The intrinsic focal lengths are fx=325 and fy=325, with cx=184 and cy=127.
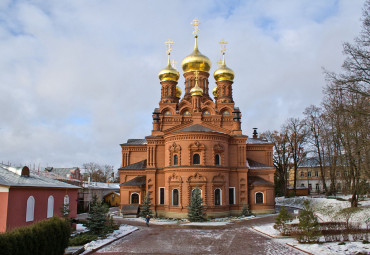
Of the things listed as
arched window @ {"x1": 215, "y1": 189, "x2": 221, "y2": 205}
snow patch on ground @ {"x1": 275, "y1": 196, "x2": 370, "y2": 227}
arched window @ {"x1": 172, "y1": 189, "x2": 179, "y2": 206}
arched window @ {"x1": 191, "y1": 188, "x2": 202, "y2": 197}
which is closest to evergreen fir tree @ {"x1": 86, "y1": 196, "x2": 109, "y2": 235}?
arched window @ {"x1": 191, "y1": 188, "x2": 202, "y2": 197}

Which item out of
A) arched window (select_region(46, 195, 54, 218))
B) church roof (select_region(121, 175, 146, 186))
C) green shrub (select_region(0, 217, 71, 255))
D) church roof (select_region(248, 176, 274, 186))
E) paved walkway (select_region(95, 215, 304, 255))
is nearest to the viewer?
green shrub (select_region(0, 217, 71, 255))

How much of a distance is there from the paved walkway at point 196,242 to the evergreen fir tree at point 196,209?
159 inches

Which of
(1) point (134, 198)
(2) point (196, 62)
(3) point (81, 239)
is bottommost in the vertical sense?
(3) point (81, 239)

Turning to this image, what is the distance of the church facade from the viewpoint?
28.7 m

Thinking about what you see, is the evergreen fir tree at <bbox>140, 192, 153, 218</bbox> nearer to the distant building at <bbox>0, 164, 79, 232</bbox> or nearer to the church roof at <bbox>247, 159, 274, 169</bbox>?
the distant building at <bbox>0, 164, 79, 232</bbox>

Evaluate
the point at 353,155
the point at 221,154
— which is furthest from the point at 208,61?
the point at 353,155

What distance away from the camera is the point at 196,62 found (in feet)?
125

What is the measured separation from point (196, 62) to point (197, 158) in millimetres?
13745

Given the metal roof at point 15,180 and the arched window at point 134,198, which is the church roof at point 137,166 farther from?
the metal roof at point 15,180

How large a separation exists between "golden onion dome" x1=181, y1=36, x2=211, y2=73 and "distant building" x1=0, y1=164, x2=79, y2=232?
2366 centimetres

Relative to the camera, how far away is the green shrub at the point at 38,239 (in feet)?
30.3

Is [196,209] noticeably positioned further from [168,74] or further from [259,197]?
[168,74]

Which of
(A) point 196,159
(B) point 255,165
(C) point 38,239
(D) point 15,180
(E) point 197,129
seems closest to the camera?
(C) point 38,239

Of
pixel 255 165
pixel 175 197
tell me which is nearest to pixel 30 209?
pixel 175 197
